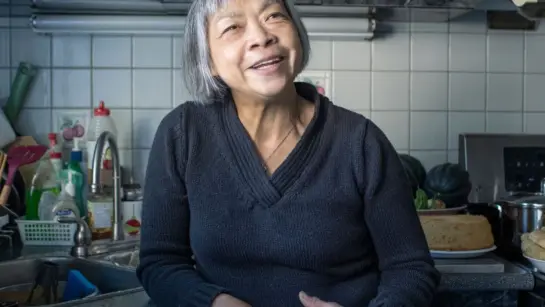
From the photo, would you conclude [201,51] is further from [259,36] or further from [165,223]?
[165,223]

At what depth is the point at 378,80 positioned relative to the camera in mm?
1905

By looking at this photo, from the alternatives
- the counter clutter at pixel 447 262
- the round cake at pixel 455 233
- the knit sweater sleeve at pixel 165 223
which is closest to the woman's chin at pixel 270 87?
→ the knit sweater sleeve at pixel 165 223

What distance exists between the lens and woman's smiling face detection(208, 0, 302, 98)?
3.01 ft

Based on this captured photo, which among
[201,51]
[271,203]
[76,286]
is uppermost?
[201,51]

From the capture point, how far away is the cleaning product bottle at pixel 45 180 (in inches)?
65.0

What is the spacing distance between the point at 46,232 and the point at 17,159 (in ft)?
0.66

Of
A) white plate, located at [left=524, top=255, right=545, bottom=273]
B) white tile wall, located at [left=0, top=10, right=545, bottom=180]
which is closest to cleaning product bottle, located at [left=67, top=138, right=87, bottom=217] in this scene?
white tile wall, located at [left=0, top=10, right=545, bottom=180]

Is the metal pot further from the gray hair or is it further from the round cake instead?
the gray hair

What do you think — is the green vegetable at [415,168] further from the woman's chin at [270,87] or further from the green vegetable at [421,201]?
the woman's chin at [270,87]

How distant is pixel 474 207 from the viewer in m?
1.62

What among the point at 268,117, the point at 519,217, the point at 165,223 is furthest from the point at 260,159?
the point at 519,217

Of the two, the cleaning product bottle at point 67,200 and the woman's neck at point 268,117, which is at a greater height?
the woman's neck at point 268,117

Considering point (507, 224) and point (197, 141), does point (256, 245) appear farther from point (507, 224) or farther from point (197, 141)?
point (507, 224)

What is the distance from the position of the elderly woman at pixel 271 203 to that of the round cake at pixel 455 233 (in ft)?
1.45
